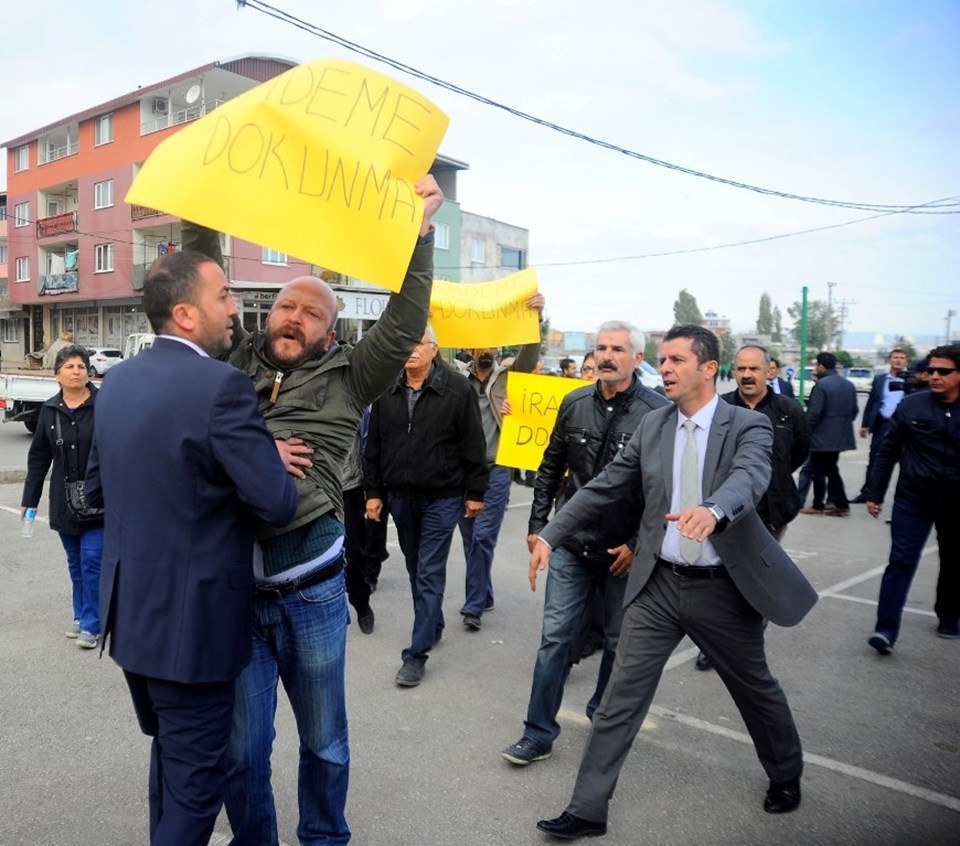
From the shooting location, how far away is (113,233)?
42188 millimetres

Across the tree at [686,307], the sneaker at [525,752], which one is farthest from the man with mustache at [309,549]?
the tree at [686,307]

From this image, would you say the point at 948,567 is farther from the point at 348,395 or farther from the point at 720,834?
the point at 348,395

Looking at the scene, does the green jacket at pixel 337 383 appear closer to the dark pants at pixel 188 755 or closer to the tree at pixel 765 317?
the dark pants at pixel 188 755

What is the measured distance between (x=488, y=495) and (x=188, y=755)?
4.48m

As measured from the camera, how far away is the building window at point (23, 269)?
5047cm

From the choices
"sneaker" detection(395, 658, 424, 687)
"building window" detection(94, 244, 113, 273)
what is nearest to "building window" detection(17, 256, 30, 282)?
"building window" detection(94, 244, 113, 273)

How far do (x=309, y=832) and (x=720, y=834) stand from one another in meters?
1.62

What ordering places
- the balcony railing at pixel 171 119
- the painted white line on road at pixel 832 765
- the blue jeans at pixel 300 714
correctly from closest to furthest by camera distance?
the blue jeans at pixel 300 714 < the painted white line on road at pixel 832 765 < the balcony railing at pixel 171 119

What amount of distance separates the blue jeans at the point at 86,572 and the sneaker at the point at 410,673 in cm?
202

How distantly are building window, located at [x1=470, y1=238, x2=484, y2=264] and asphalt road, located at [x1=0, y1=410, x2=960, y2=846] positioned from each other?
45.6 meters

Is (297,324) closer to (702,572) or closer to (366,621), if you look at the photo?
(702,572)

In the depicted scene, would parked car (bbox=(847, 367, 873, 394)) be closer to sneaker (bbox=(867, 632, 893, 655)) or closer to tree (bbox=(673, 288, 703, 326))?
tree (bbox=(673, 288, 703, 326))

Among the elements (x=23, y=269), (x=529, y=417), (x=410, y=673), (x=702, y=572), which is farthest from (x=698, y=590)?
(x=23, y=269)

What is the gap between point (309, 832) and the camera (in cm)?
283
